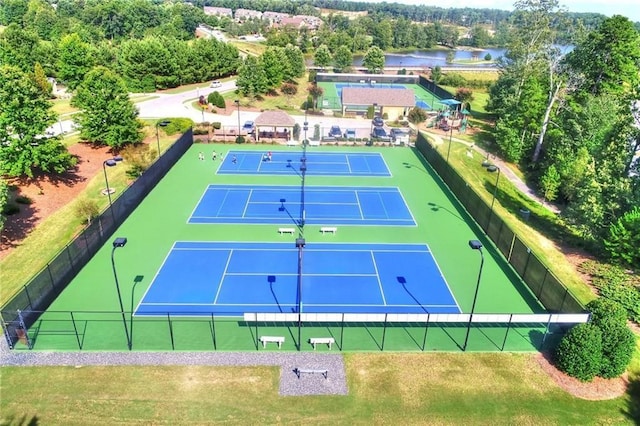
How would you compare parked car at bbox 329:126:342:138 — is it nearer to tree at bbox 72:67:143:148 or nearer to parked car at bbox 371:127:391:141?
parked car at bbox 371:127:391:141

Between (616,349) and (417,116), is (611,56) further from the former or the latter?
(616,349)

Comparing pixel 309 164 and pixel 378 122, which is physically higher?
pixel 378 122

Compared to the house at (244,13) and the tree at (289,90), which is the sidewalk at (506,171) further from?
the house at (244,13)

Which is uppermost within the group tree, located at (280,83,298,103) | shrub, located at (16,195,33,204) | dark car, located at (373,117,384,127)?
tree, located at (280,83,298,103)

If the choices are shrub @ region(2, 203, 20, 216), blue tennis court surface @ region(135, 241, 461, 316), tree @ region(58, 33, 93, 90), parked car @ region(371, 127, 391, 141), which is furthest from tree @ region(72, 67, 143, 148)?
tree @ region(58, 33, 93, 90)

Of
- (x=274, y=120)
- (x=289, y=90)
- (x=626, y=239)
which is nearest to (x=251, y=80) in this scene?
(x=289, y=90)

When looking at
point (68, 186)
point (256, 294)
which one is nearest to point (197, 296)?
point (256, 294)
